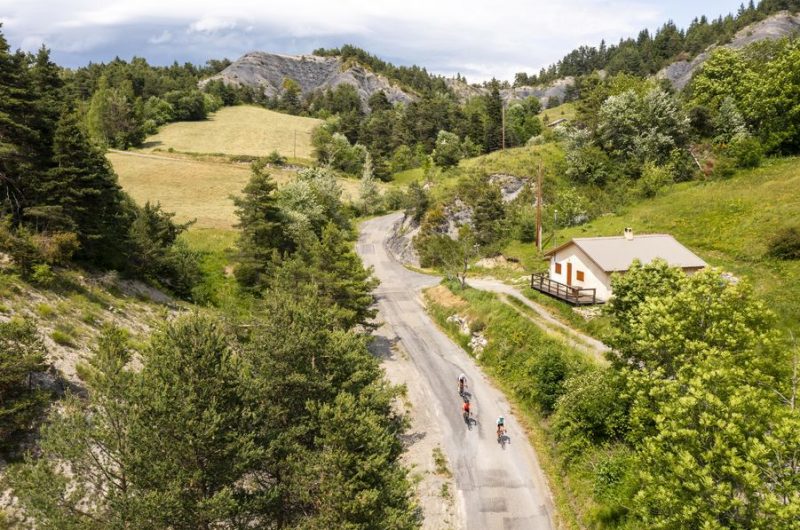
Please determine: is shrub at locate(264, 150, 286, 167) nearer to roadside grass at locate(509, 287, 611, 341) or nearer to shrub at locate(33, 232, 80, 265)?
roadside grass at locate(509, 287, 611, 341)

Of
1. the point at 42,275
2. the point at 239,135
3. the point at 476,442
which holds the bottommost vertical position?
the point at 476,442

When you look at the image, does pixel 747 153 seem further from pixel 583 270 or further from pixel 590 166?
pixel 583 270

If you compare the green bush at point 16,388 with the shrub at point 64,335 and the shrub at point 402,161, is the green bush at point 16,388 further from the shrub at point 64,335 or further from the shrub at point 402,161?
the shrub at point 402,161

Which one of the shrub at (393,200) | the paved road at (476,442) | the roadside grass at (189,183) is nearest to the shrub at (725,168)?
the paved road at (476,442)

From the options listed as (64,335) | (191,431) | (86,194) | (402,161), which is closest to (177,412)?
(191,431)

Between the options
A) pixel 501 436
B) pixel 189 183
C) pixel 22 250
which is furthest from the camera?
pixel 189 183

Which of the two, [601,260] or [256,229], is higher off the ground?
[256,229]

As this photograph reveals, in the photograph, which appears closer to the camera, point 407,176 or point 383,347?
point 383,347

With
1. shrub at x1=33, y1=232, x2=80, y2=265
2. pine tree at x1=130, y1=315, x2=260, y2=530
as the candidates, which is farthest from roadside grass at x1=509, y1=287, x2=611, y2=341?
shrub at x1=33, y1=232, x2=80, y2=265
